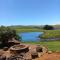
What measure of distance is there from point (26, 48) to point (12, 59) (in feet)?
27.3

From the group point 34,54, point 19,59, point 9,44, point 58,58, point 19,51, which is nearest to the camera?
point 19,59

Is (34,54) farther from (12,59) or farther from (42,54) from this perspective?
(12,59)

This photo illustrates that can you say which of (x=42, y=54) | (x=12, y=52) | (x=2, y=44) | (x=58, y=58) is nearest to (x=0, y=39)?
(x=2, y=44)

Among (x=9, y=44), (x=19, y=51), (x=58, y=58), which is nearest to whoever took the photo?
(x=58, y=58)

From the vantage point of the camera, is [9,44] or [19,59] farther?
[9,44]

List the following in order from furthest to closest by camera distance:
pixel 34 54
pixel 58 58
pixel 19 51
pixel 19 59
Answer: pixel 19 51 → pixel 34 54 → pixel 58 58 → pixel 19 59

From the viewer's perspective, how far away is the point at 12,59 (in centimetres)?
2023

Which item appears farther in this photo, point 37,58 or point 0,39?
point 0,39

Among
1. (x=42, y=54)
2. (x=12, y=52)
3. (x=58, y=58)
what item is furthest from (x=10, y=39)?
(x=58, y=58)

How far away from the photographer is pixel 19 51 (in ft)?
90.2

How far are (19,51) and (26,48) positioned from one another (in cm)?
151

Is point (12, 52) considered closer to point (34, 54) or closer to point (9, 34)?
point (34, 54)

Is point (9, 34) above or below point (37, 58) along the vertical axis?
above

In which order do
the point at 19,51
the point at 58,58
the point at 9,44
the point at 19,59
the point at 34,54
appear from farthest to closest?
1. the point at 9,44
2. the point at 19,51
3. the point at 34,54
4. the point at 58,58
5. the point at 19,59
